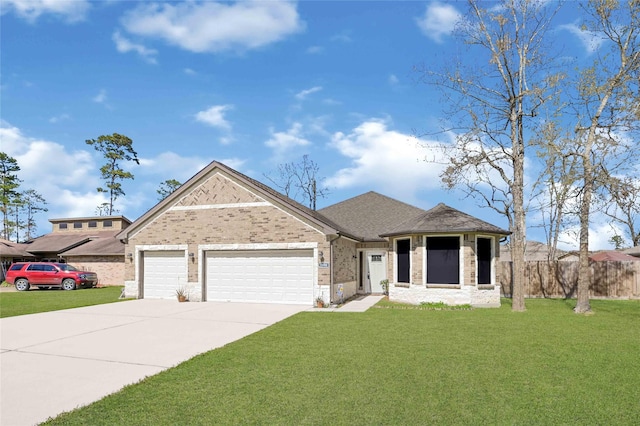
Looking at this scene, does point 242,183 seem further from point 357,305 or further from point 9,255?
point 9,255

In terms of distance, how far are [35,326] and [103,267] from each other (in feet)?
63.0

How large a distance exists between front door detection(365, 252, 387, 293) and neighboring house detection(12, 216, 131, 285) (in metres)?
17.6

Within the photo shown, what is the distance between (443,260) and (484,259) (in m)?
1.69

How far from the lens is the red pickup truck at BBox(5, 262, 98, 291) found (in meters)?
26.0

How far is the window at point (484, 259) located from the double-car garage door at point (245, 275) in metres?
6.77

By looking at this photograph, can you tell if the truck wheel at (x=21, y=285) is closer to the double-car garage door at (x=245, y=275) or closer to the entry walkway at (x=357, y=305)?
the double-car garage door at (x=245, y=275)

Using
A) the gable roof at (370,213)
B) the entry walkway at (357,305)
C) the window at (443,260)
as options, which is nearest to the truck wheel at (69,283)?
the gable roof at (370,213)

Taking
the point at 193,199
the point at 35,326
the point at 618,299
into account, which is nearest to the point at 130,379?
the point at 35,326

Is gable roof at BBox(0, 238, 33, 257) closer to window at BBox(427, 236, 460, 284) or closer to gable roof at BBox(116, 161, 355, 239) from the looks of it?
gable roof at BBox(116, 161, 355, 239)

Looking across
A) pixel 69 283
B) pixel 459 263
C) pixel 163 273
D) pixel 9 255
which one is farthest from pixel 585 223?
pixel 9 255

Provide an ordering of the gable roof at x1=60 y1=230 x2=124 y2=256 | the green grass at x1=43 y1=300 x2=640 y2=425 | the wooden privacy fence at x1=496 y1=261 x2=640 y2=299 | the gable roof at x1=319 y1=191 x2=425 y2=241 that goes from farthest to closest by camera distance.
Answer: the gable roof at x1=60 y1=230 x2=124 y2=256, the gable roof at x1=319 y1=191 x2=425 y2=241, the wooden privacy fence at x1=496 y1=261 x2=640 y2=299, the green grass at x1=43 y1=300 x2=640 y2=425

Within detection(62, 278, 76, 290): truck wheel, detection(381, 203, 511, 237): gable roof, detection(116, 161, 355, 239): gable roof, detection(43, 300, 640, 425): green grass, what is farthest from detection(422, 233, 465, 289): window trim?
detection(62, 278, 76, 290): truck wheel

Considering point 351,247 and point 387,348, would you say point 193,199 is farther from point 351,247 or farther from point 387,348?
point 387,348

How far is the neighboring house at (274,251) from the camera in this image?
16.8 meters
